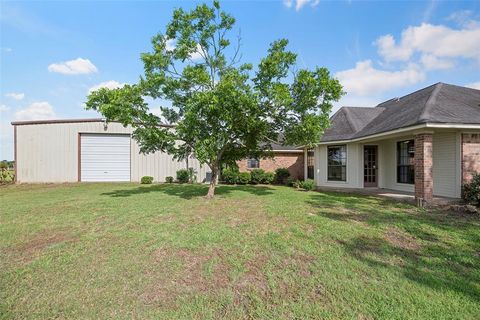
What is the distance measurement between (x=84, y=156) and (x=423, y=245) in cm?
1994

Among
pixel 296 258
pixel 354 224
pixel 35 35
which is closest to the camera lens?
pixel 296 258

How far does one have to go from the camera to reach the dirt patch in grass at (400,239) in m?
4.72

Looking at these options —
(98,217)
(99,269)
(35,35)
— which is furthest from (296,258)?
(35,35)

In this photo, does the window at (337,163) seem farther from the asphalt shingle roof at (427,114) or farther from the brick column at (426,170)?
the brick column at (426,170)

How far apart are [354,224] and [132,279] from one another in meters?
4.82

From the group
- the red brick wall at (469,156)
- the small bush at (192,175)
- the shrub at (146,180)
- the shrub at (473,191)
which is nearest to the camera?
the shrub at (473,191)

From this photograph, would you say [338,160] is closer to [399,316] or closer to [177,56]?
[177,56]

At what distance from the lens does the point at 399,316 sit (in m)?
2.72

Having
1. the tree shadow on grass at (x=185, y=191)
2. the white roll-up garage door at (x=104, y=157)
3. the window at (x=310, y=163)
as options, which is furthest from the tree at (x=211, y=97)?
the white roll-up garage door at (x=104, y=157)

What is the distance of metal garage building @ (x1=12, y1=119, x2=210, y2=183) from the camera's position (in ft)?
60.0

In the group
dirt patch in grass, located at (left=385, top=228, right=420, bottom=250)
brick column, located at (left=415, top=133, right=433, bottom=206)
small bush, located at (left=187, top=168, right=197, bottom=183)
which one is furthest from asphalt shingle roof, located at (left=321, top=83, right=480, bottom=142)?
small bush, located at (left=187, top=168, right=197, bottom=183)

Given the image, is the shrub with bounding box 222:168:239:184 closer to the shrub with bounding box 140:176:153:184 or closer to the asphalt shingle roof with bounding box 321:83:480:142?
the shrub with bounding box 140:176:153:184

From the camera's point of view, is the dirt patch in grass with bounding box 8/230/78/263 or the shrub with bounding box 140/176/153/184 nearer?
the dirt patch in grass with bounding box 8/230/78/263

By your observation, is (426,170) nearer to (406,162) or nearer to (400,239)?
(406,162)
